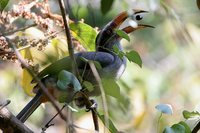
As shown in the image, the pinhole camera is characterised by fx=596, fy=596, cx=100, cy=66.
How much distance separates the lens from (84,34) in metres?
2.50

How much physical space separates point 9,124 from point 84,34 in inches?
28.1

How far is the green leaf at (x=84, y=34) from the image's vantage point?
2430 millimetres

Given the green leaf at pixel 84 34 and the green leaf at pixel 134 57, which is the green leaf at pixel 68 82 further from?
the green leaf at pixel 84 34

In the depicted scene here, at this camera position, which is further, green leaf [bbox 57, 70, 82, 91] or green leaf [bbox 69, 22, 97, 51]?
green leaf [bbox 69, 22, 97, 51]

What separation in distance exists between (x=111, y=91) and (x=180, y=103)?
2.78 meters

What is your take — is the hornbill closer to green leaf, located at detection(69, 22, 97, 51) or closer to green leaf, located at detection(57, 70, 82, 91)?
green leaf, located at detection(69, 22, 97, 51)

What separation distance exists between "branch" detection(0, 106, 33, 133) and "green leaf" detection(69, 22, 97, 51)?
2.05ft

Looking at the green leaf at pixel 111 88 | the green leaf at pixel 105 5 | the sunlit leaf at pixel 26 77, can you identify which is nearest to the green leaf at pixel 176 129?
the green leaf at pixel 111 88

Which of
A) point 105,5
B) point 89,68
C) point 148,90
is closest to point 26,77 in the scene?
point 89,68

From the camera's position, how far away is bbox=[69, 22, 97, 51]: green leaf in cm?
243

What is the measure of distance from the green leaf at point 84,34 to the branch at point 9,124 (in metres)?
0.62

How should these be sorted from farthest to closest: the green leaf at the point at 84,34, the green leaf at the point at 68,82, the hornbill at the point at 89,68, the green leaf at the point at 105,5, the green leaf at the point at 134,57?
the hornbill at the point at 89,68, the green leaf at the point at 84,34, the green leaf at the point at 134,57, the green leaf at the point at 68,82, the green leaf at the point at 105,5

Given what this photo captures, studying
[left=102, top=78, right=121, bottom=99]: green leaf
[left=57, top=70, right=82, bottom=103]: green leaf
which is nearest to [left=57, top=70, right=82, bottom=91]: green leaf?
[left=57, top=70, right=82, bottom=103]: green leaf

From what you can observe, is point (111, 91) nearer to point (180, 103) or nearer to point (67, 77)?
point (67, 77)
